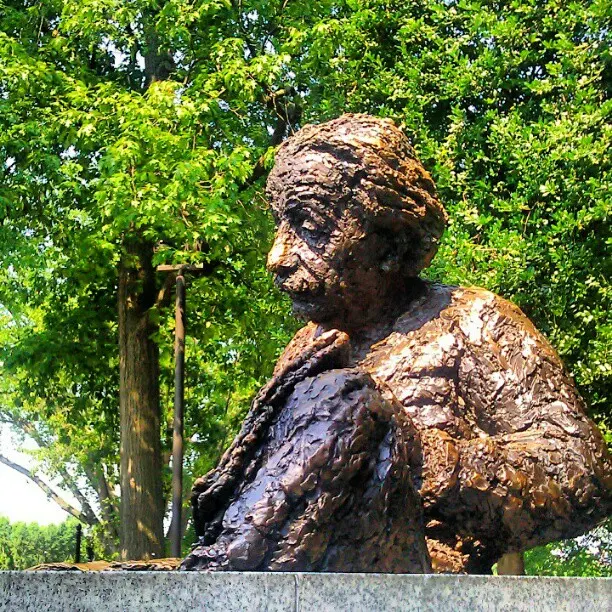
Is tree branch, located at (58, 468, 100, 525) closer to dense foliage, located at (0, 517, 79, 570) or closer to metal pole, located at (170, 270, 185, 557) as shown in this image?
dense foliage, located at (0, 517, 79, 570)

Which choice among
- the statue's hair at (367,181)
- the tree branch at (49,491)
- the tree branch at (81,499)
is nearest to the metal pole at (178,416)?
the statue's hair at (367,181)

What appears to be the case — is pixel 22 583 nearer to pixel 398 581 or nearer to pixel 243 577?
pixel 243 577

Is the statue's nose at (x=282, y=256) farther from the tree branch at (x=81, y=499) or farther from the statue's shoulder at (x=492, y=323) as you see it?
the tree branch at (x=81, y=499)

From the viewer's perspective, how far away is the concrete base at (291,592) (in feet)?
8.11

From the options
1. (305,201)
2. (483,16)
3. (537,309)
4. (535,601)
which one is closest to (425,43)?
(483,16)

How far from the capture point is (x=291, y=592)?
274 cm

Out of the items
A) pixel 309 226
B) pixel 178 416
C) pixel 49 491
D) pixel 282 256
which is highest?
pixel 309 226

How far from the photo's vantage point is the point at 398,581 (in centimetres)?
284

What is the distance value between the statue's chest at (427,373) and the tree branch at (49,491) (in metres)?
25.2

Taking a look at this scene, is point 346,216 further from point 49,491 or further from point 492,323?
point 49,491

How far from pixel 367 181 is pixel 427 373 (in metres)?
0.81

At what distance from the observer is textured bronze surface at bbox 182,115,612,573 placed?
3344 mm

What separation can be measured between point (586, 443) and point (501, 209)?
6594mm

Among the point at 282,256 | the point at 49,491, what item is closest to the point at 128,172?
the point at 282,256
